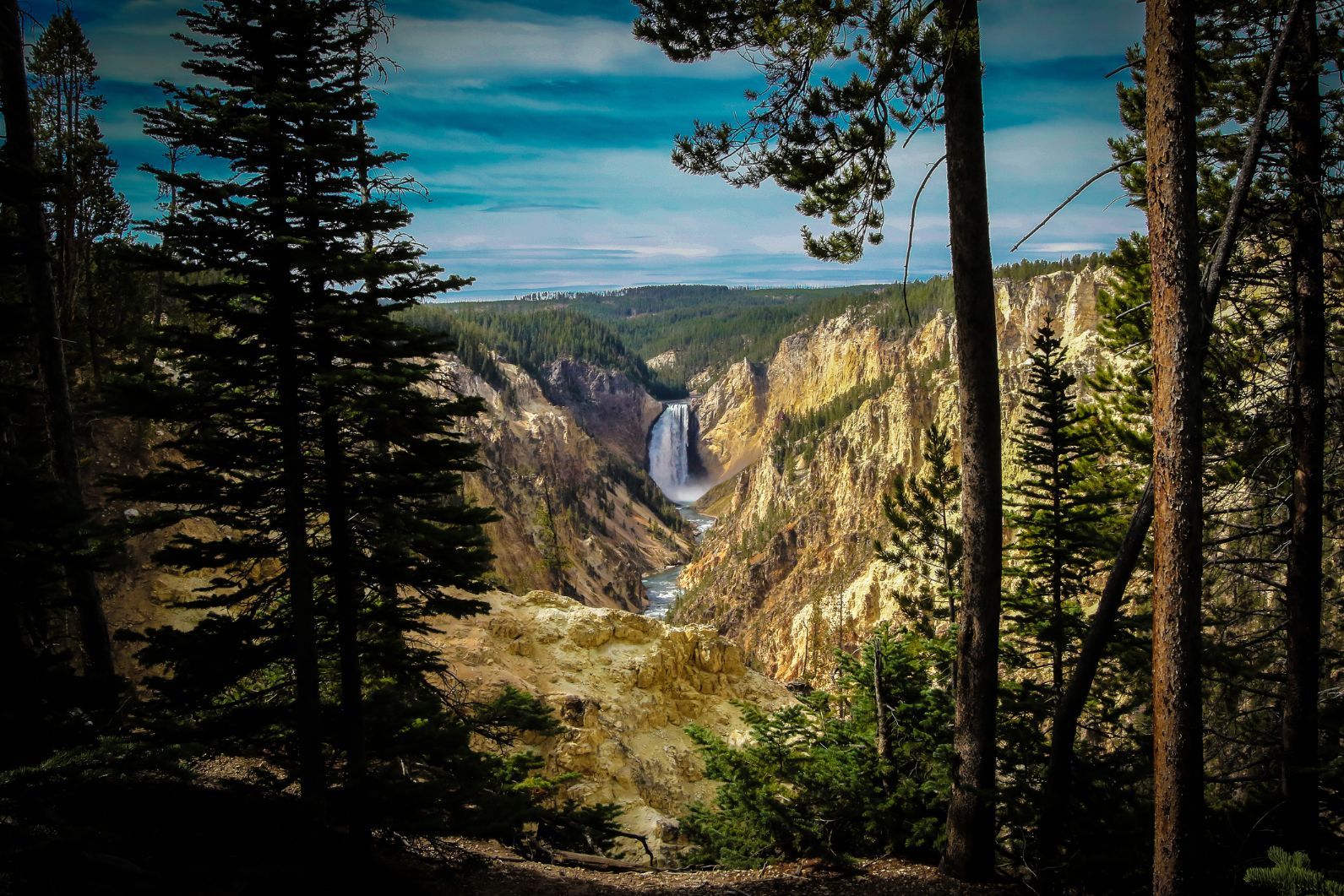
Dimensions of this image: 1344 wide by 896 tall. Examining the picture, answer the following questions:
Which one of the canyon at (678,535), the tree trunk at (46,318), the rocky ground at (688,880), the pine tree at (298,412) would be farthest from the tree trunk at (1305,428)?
the tree trunk at (46,318)

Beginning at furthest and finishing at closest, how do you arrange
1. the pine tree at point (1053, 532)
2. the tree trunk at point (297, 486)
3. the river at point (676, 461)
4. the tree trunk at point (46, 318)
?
the river at point (676, 461) < the pine tree at point (1053, 532) < the tree trunk at point (46, 318) < the tree trunk at point (297, 486)

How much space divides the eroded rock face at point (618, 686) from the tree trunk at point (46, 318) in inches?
269

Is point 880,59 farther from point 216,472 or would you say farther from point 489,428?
point 489,428

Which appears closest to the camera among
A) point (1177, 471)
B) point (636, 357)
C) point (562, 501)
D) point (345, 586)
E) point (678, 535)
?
point (1177, 471)

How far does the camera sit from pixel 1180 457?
4.78m

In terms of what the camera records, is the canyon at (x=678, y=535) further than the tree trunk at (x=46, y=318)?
Yes

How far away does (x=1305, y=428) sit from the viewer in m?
7.23

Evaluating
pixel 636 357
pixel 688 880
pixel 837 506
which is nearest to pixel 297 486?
pixel 688 880

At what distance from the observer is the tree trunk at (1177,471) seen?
471cm

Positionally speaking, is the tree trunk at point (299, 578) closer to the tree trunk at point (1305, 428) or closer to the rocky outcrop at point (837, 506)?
the tree trunk at point (1305, 428)

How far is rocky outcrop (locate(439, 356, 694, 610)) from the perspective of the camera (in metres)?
61.3

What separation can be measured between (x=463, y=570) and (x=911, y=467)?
201ft

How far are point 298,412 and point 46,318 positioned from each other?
416 cm

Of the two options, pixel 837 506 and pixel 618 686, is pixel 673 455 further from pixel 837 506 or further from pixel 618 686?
pixel 618 686
